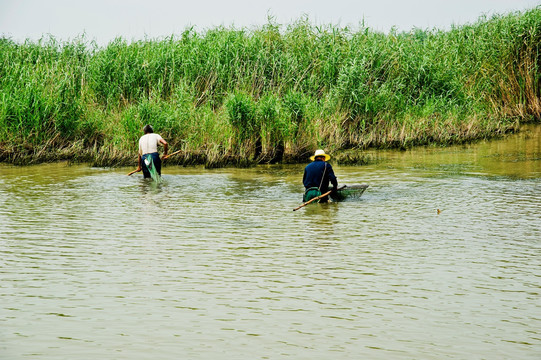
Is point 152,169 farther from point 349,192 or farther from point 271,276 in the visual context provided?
point 271,276

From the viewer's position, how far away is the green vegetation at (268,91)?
15250mm

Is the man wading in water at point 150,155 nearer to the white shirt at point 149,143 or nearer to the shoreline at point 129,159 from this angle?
the white shirt at point 149,143

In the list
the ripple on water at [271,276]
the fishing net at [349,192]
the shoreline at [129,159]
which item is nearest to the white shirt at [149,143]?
the ripple on water at [271,276]

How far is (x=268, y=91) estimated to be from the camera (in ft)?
55.0

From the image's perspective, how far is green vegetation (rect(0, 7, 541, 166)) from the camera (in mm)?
15250

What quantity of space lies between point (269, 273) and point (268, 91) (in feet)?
36.6

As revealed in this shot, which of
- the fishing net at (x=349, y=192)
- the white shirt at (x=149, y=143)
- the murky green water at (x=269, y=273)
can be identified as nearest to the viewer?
the murky green water at (x=269, y=273)

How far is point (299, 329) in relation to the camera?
455 centimetres

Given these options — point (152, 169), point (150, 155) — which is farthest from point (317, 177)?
point (150, 155)

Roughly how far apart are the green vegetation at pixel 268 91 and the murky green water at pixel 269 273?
374cm

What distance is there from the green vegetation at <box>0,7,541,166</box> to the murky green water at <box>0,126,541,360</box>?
3.74 metres

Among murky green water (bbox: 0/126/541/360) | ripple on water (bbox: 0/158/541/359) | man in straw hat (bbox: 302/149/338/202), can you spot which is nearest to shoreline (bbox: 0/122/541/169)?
murky green water (bbox: 0/126/541/360)

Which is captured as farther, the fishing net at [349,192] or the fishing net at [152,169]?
the fishing net at [152,169]

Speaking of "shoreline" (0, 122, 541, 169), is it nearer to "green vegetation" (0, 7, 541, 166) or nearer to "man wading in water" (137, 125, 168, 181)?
"green vegetation" (0, 7, 541, 166)
